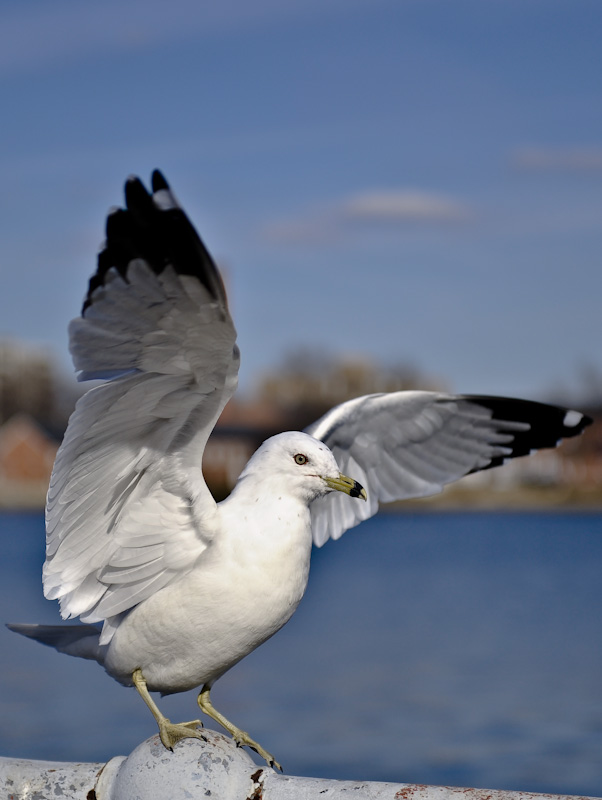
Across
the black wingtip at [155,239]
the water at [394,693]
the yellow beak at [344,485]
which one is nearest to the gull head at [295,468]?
the yellow beak at [344,485]

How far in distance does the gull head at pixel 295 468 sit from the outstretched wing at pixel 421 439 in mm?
991

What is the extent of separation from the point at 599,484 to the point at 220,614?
3121 inches

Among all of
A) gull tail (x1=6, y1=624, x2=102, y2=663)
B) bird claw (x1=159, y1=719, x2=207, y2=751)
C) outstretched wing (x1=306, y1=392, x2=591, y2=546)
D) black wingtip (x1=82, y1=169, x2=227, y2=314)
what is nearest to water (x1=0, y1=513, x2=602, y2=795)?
outstretched wing (x1=306, y1=392, x2=591, y2=546)

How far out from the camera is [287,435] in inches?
162

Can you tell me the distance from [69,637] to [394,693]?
1229 cm

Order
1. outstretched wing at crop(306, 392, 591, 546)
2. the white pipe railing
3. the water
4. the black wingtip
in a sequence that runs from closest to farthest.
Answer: the white pipe railing → the black wingtip → outstretched wing at crop(306, 392, 591, 546) → the water

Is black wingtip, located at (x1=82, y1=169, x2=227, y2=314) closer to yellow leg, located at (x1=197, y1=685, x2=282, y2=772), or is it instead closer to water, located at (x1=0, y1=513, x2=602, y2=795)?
yellow leg, located at (x1=197, y1=685, x2=282, y2=772)

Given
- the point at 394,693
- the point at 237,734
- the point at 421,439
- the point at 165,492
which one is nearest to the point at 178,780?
the point at 237,734

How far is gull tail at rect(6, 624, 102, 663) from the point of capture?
456cm

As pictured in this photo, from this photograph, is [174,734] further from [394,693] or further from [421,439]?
[394,693]

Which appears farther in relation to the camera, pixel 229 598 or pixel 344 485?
pixel 344 485

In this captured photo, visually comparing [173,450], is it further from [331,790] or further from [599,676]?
[599,676]

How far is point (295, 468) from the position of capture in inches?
160

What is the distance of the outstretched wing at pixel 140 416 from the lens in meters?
3.49
